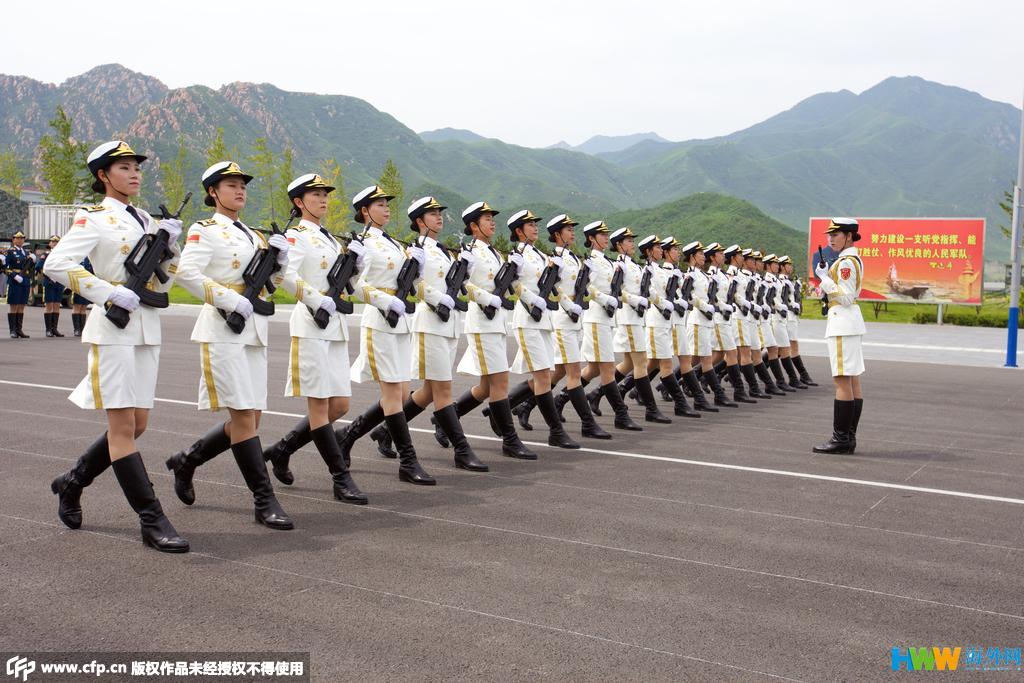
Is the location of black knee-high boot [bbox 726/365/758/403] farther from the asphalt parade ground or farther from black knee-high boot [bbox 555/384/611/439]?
black knee-high boot [bbox 555/384/611/439]

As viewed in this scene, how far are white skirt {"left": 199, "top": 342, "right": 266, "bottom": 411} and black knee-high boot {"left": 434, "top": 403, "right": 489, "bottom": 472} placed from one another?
2145 millimetres

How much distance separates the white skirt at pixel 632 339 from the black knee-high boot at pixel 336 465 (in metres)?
4.90

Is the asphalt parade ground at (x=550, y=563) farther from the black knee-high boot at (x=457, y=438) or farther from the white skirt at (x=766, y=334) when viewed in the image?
→ the white skirt at (x=766, y=334)

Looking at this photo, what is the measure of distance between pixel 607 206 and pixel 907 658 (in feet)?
641

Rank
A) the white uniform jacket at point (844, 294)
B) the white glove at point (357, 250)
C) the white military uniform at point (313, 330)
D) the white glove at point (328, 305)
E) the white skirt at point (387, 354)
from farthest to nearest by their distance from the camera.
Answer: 1. the white uniform jacket at point (844, 294)
2. the white skirt at point (387, 354)
3. the white glove at point (357, 250)
4. the white military uniform at point (313, 330)
5. the white glove at point (328, 305)

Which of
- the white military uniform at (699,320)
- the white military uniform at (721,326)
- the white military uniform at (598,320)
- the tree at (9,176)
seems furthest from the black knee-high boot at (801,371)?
the tree at (9,176)

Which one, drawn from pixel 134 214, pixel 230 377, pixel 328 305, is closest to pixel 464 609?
pixel 230 377

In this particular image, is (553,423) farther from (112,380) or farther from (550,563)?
(112,380)

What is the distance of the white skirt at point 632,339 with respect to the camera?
36.1 feet

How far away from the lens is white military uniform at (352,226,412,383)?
7328 mm

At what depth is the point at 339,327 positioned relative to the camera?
6.90 metres

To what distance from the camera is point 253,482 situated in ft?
19.7

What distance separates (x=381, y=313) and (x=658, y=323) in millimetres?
5187

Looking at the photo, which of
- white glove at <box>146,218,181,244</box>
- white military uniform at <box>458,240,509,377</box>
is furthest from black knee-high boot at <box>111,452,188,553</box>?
white military uniform at <box>458,240,509,377</box>
